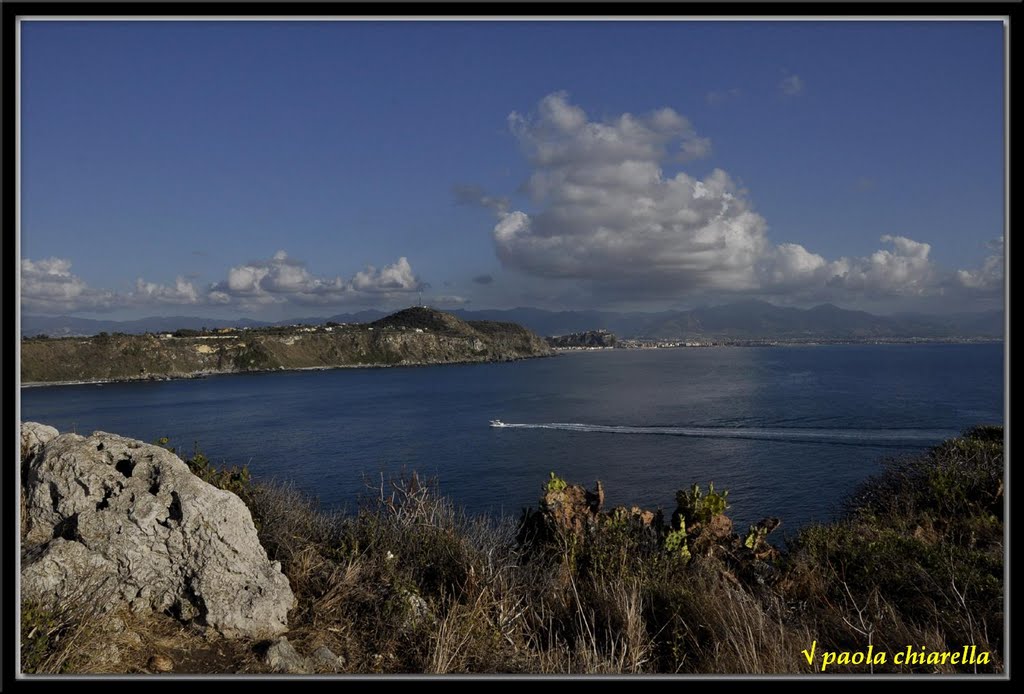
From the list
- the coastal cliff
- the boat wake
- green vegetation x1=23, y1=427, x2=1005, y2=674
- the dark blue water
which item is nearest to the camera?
green vegetation x1=23, y1=427, x2=1005, y2=674

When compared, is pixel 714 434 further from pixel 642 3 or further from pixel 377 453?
pixel 642 3

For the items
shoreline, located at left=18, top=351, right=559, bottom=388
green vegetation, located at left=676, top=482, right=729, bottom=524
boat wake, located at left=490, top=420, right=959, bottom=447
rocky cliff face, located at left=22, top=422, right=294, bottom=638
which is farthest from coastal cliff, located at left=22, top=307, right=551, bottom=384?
green vegetation, located at left=676, top=482, right=729, bottom=524

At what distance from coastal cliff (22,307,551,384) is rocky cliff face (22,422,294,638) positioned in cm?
10234

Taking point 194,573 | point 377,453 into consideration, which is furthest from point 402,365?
point 194,573

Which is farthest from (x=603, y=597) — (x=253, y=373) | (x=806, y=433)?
(x=253, y=373)

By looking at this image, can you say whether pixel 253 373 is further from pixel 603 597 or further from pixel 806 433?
pixel 603 597

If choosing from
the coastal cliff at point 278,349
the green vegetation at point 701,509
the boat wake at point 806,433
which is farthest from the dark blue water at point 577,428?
the coastal cliff at point 278,349

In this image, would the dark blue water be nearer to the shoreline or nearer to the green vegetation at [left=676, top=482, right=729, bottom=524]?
the shoreline

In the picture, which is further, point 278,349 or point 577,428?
point 278,349

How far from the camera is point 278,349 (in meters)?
118

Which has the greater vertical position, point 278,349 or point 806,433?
point 278,349

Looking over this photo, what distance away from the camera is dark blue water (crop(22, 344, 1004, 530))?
1151 inches

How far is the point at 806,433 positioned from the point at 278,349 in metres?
99.2

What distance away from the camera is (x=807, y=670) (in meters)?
3.96
